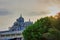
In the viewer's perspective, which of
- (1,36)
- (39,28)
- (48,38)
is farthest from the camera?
(1,36)

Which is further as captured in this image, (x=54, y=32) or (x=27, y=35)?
(x=27, y=35)

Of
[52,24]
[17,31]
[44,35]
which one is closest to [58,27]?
[52,24]

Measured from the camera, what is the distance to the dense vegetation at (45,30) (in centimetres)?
665

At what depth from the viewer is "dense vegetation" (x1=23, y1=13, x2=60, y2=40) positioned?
665 cm

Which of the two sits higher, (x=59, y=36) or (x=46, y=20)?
(x=46, y=20)

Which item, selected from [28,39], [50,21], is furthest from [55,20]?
[28,39]

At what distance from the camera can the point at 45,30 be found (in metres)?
6.89

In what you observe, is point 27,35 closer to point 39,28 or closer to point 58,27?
point 39,28

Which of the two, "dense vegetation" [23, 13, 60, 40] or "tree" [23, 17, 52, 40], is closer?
"dense vegetation" [23, 13, 60, 40]

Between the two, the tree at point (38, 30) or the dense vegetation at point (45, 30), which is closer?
the dense vegetation at point (45, 30)

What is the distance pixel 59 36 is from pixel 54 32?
198mm

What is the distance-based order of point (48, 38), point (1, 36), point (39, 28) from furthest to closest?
point (1, 36)
point (39, 28)
point (48, 38)

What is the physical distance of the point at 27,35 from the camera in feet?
Result: 24.2

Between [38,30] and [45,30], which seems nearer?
[45,30]
